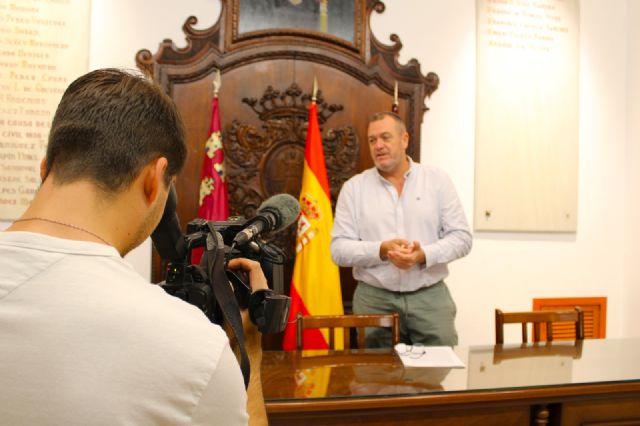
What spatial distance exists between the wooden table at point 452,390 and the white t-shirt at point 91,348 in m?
0.98

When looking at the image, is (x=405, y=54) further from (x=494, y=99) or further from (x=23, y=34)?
(x=23, y=34)

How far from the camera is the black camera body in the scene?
99cm

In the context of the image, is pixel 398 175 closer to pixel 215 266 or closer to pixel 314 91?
pixel 314 91

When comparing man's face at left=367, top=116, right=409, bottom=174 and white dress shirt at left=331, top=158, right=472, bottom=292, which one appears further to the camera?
man's face at left=367, top=116, right=409, bottom=174


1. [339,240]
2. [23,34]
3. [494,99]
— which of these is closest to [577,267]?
[494,99]

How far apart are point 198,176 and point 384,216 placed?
1.29m

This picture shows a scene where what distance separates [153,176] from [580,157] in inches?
167

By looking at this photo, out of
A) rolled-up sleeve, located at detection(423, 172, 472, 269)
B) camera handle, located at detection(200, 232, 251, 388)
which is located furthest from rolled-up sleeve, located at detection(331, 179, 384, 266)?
camera handle, located at detection(200, 232, 251, 388)

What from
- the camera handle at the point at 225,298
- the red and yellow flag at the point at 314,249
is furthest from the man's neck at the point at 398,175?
the camera handle at the point at 225,298

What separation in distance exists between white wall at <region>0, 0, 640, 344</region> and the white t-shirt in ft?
10.6

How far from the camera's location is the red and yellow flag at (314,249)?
3.46m

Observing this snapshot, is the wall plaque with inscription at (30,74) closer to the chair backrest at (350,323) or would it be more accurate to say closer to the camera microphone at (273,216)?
the chair backrest at (350,323)

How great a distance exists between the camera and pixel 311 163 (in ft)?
11.7

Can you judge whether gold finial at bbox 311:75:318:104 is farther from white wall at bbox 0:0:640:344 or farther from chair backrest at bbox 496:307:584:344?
chair backrest at bbox 496:307:584:344
